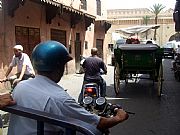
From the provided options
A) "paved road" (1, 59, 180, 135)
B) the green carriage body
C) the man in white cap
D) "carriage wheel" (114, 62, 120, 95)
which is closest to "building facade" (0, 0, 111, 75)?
"paved road" (1, 59, 180, 135)

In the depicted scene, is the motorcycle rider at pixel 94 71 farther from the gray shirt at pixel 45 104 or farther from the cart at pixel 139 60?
the gray shirt at pixel 45 104

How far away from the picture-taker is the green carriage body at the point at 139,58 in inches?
479

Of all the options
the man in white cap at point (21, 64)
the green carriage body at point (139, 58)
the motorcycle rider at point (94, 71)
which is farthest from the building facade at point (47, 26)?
the motorcycle rider at point (94, 71)

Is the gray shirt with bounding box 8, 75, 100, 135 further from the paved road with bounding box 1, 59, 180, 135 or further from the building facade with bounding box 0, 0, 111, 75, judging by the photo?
the building facade with bounding box 0, 0, 111, 75

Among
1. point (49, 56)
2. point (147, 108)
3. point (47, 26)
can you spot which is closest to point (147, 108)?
point (147, 108)

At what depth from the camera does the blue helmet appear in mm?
2541

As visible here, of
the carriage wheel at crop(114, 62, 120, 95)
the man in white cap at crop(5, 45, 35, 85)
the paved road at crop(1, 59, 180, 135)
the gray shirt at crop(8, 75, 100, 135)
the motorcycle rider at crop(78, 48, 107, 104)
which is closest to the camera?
the gray shirt at crop(8, 75, 100, 135)

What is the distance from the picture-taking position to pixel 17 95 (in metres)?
2.57

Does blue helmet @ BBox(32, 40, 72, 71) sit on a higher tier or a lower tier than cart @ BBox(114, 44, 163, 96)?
higher

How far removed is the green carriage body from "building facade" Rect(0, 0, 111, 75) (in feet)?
14.4

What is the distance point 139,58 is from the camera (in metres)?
12.3

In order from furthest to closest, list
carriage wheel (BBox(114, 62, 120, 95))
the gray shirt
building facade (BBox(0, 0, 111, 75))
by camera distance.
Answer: building facade (BBox(0, 0, 111, 75))
carriage wheel (BBox(114, 62, 120, 95))
the gray shirt

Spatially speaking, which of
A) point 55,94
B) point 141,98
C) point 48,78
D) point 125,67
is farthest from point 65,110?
point 125,67

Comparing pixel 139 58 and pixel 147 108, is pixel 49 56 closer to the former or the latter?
pixel 147 108
